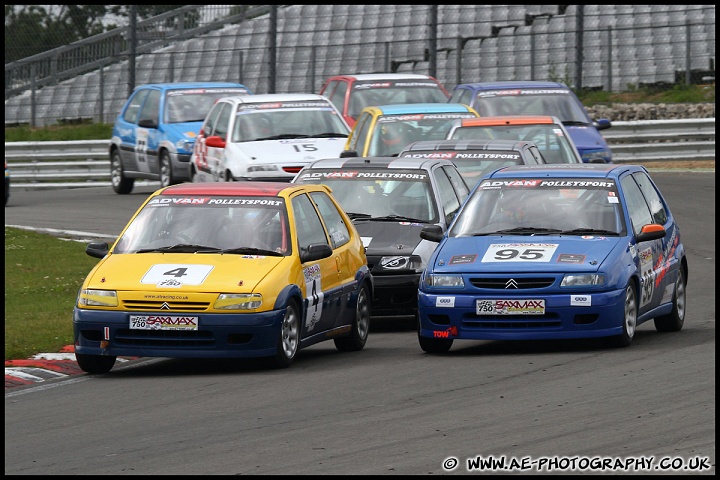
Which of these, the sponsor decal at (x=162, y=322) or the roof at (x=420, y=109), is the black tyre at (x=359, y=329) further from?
the roof at (x=420, y=109)

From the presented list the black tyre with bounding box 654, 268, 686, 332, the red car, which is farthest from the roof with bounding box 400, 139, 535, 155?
the red car

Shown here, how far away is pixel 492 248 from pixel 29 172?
20.5 m

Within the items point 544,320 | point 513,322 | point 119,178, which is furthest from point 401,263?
point 119,178

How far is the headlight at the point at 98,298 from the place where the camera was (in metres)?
11.1

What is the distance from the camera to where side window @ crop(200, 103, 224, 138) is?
2272 cm

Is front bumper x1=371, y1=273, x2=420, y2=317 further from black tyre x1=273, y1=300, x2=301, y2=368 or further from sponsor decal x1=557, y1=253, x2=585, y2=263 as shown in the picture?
black tyre x1=273, y1=300, x2=301, y2=368

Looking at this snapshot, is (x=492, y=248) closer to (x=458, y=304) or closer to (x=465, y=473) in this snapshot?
(x=458, y=304)

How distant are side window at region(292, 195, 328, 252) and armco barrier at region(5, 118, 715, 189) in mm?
17689

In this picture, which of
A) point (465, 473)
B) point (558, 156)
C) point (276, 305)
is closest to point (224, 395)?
point (276, 305)

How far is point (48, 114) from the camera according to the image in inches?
1309

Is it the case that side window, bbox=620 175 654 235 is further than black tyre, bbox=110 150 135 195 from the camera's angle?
No

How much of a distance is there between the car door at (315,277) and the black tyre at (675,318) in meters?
2.87

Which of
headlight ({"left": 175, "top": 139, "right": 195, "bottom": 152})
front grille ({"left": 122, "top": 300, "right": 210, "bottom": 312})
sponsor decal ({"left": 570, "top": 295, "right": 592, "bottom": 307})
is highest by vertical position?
headlight ({"left": 175, "top": 139, "right": 195, "bottom": 152})

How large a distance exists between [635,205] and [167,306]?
425 cm
